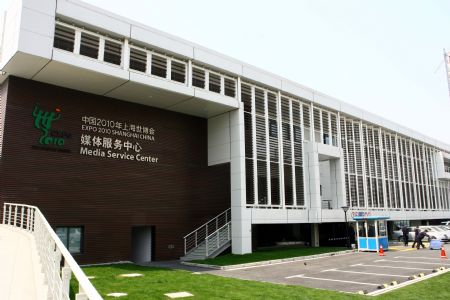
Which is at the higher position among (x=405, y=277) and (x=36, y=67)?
(x=36, y=67)

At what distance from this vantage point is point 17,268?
8.17 m

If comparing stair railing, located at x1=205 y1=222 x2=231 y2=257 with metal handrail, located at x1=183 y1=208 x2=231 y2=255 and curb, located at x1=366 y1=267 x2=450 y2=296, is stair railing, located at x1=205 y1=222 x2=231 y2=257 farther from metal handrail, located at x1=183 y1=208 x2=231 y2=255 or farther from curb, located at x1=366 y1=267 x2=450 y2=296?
curb, located at x1=366 y1=267 x2=450 y2=296

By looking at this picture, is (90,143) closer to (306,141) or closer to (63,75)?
(63,75)

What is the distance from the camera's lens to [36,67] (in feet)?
56.3

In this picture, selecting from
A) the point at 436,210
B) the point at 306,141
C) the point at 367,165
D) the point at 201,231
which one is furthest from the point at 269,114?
the point at 436,210

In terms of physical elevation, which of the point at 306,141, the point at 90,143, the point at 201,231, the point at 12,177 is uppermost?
the point at 306,141

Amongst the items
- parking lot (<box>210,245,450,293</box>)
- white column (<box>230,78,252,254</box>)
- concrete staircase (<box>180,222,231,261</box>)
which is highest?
white column (<box>230,78,252,254</box>)

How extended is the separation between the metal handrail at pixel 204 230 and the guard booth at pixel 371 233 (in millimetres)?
8919

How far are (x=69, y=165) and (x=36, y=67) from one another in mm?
4912

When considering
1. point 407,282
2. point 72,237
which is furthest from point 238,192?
point 407,282

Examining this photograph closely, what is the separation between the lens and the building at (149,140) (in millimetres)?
17781

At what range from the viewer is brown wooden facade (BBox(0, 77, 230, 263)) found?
17.9 meters

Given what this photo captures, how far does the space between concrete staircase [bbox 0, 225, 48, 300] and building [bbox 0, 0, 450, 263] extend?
23.5 feet

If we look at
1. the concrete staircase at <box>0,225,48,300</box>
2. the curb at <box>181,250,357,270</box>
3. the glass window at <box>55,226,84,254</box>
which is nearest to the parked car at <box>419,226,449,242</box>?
the curb at <box>181,250,357,270</box>
